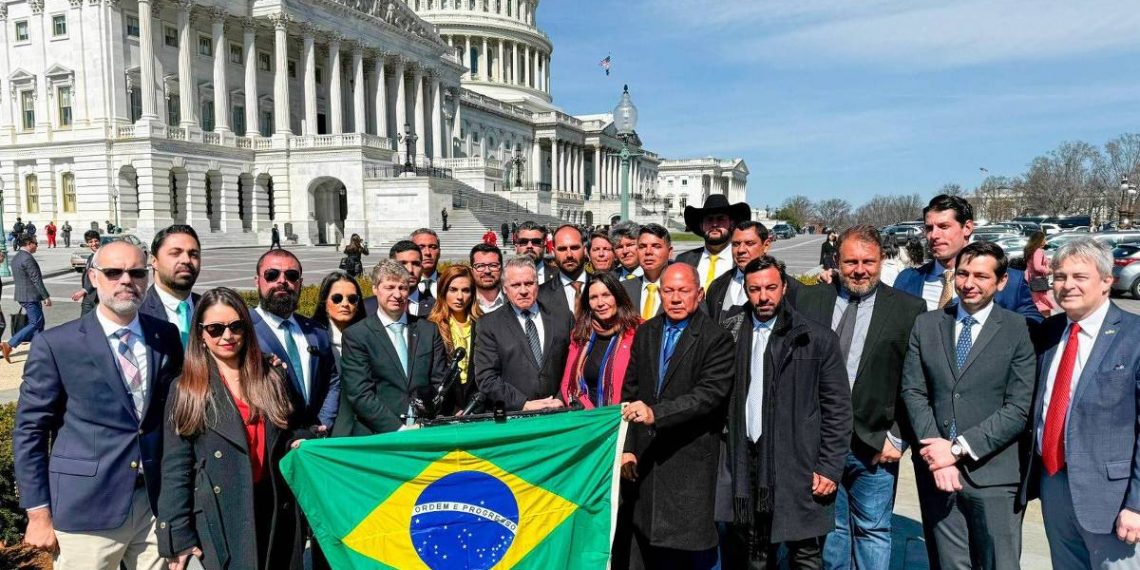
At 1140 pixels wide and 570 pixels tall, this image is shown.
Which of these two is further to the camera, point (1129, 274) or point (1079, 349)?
point (1129, 274)

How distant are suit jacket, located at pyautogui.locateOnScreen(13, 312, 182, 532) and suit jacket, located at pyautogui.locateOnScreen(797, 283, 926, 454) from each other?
4.27 m

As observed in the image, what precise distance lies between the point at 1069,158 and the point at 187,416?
335 ft

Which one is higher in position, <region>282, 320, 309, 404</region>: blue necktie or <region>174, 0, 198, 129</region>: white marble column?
<region>174, 0, 198, 129</region>: white marble column

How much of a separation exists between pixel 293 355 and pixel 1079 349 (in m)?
4.96

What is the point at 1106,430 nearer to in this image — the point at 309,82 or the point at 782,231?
the point at 309,82

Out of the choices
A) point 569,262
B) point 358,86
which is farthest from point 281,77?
point 569,262

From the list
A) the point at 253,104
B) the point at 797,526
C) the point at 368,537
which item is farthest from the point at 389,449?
the point at 253,104

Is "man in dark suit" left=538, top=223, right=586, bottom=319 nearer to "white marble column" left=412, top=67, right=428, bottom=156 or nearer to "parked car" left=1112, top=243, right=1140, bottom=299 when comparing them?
"parked car" left=1112, top=243, right=1140, bottom=299

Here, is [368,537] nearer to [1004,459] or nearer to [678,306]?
[678,306]

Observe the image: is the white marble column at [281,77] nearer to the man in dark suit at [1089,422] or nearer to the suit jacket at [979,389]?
the suit jacket at [979,389]

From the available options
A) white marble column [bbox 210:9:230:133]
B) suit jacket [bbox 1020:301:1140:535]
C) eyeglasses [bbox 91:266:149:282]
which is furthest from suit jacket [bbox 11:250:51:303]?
white marble column [bbox 210:9:230:133]

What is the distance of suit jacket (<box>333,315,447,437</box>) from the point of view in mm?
5199

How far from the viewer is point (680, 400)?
15.5 feet

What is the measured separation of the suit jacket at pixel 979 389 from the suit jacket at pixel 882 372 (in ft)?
0.43
